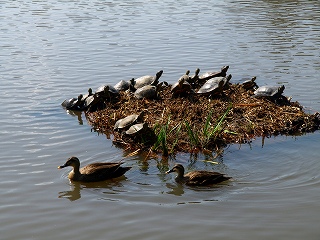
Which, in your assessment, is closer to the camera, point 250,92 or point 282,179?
point 282,179

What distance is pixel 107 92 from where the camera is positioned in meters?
12.1

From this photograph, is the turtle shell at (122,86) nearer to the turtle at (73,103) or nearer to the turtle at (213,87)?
the turtle at (73,103)

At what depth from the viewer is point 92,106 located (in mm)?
12227

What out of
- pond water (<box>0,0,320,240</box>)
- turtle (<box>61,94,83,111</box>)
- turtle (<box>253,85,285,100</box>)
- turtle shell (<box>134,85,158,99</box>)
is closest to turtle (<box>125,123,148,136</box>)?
pond water (<box>0,0,320,240</box>)

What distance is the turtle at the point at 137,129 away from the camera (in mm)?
9984

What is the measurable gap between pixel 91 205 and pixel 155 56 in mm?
9430

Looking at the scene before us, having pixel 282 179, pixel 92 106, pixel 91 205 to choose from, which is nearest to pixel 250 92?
pixel 92 106

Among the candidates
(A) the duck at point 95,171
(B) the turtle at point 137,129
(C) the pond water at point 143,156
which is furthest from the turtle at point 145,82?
(A) the duck at point 95,171

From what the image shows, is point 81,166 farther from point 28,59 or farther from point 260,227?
point 28,59

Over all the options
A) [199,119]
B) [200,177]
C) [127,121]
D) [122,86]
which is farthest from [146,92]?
[200,177]

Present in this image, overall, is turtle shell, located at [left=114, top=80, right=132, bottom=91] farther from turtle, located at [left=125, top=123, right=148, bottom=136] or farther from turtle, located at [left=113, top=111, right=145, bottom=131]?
turtle, located at [left=125, top=123, right=148, bottom=136]

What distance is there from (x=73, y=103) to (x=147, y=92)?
1.52m

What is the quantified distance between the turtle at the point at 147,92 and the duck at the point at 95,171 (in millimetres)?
3317

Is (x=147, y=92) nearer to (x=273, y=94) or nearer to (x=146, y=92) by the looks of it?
(x=146, y=92)
